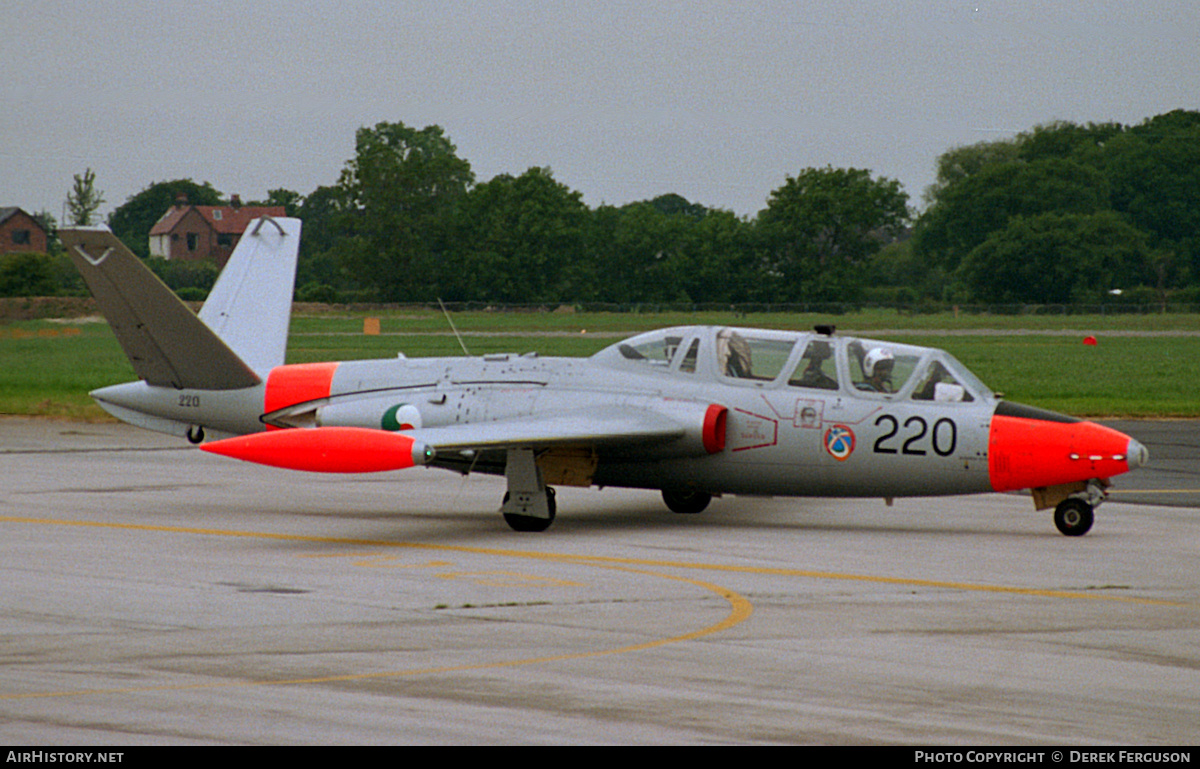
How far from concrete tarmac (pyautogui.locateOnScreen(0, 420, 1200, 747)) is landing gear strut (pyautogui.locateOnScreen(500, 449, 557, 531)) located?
0.31 meters

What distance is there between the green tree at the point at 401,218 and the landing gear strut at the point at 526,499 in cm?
4375

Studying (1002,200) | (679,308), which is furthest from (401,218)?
(1002,200)

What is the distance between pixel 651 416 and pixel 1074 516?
4.85m

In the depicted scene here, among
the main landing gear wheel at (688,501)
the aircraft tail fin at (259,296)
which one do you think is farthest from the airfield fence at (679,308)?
the main landing gear wheel at (688,501)

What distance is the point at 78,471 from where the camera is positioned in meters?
21.5

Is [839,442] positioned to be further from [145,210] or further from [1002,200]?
[1002,200]

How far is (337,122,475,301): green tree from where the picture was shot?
59906 millimetres

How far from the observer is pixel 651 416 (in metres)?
16.0

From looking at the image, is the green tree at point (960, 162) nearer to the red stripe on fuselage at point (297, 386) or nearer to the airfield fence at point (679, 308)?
the airfield fence at point (679, 308)

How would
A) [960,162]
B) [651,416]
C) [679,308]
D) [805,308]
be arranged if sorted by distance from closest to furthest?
[651,416] → [679,308] → [805,308] → [960,162]

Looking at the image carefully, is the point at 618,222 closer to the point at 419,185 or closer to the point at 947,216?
the point at 419,185

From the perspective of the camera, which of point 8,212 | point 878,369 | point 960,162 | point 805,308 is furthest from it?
point 960,162

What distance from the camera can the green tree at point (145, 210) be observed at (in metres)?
63.4

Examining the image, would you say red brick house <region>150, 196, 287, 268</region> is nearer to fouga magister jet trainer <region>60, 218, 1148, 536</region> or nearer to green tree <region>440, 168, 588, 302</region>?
green tree <region>440, 168, 588, 302</region>
